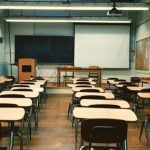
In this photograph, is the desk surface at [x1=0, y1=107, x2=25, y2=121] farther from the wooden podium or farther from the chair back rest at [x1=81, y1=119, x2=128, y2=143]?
the wooden podium

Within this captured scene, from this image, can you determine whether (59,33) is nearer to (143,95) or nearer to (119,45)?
(119,45)

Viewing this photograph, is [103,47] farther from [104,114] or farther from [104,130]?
[104,130]

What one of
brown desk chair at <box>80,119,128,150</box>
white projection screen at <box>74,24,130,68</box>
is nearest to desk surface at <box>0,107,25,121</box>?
brown desk chair at <box>80,119,128,150</box>

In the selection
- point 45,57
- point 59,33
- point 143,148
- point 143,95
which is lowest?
point 143,148

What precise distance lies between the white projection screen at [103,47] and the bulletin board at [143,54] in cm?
87

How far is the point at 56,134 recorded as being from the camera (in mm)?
5328

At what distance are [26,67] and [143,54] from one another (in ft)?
15.9

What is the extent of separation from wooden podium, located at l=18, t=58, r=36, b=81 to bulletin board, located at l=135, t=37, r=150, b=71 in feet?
14.5

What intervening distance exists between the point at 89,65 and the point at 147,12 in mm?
3694

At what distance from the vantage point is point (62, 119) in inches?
261

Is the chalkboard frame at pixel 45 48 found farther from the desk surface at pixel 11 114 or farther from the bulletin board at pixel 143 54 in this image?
the desk surface at pixel 11 114

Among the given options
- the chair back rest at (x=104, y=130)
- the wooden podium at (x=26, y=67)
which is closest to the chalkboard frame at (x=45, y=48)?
the wooden podium at (x=26, y=67)

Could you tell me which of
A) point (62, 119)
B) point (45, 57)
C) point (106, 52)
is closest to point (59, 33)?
point (45, 57)

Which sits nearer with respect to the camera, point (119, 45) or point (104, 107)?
point (104, 107)
